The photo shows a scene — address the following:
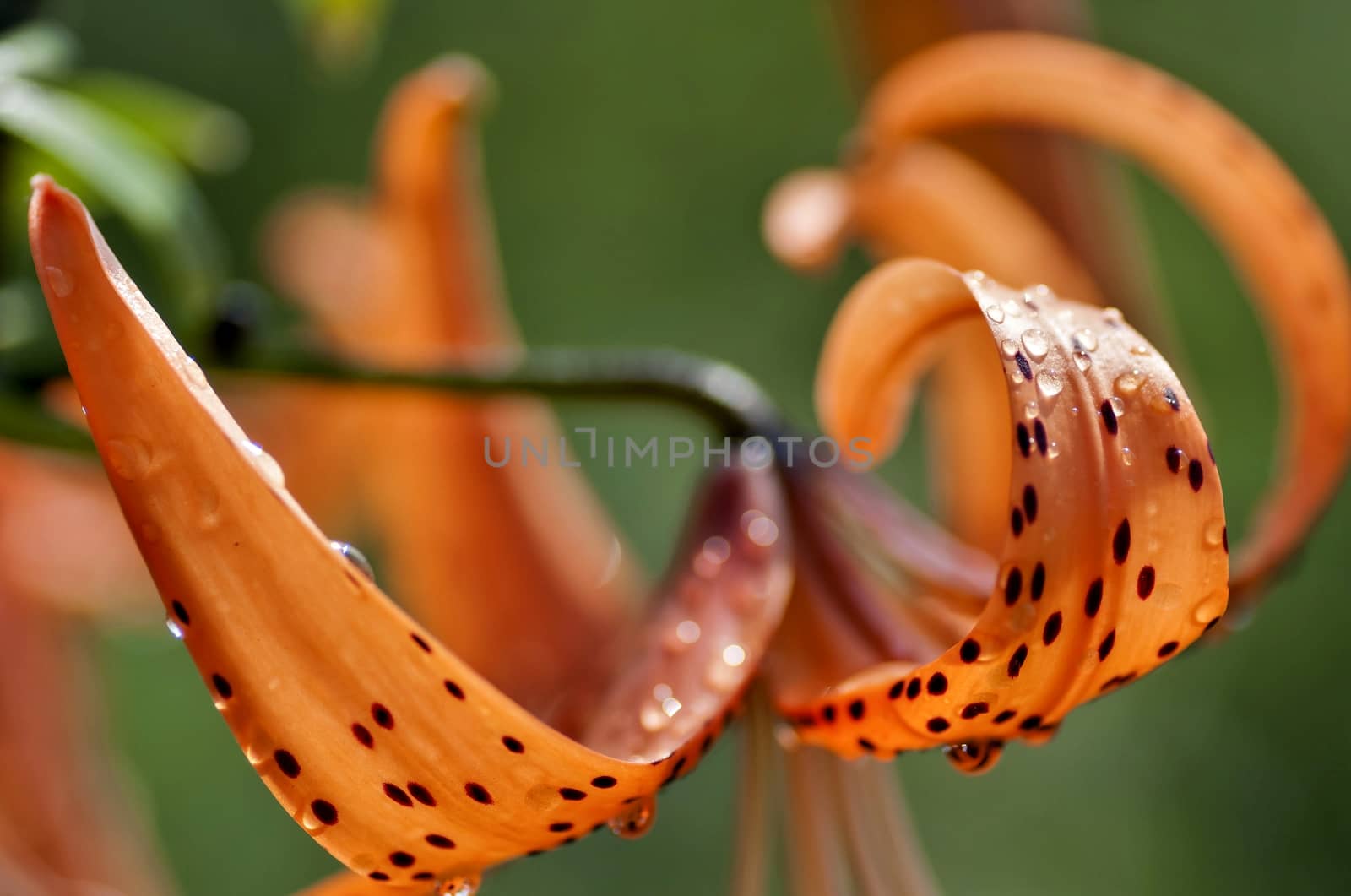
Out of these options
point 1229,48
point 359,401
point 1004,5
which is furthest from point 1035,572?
point 1229,48

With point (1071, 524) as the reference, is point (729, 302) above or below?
above

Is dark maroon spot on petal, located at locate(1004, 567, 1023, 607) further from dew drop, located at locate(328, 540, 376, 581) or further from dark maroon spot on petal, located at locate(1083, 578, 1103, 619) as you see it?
dew drop, located at locate(328, 540, 376, 581)

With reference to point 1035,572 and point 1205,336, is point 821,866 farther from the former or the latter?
point 1205,336

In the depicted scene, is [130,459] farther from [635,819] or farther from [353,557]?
[635,819]

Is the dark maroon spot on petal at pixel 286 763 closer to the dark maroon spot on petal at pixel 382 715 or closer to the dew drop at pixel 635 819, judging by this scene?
the dark maroon spot on petal at pixel 382 715

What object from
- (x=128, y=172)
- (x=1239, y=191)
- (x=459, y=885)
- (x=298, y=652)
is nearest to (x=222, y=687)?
(x=298, y=652)

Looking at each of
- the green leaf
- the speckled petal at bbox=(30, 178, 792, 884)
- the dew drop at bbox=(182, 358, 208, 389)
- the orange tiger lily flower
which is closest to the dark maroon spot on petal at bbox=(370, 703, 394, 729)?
the speckled petal at bbox=(30, 178, 792, 884)

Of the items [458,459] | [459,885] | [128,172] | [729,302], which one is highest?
[729,302]

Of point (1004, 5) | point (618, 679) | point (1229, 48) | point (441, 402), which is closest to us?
point (618, 679)
